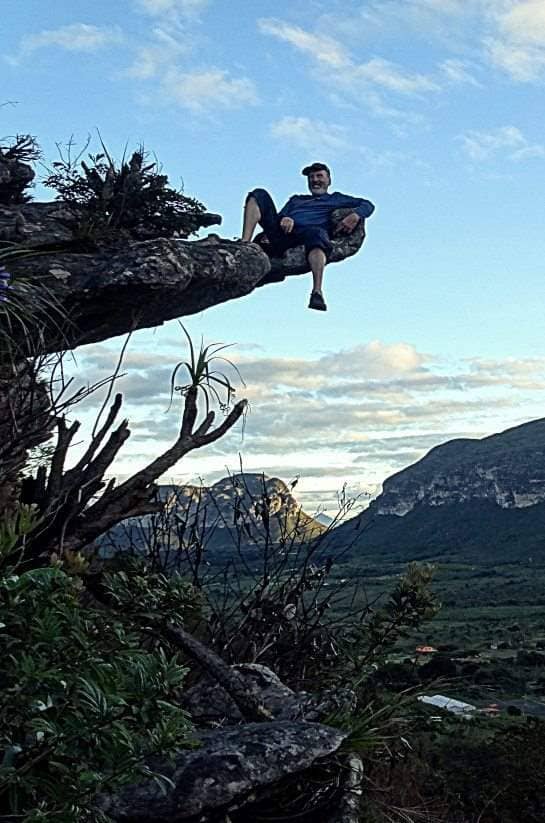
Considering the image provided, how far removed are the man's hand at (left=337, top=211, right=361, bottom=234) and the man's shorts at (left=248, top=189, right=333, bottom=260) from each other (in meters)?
0.27

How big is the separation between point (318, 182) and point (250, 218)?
131 cm

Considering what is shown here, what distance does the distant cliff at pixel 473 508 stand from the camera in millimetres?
147750

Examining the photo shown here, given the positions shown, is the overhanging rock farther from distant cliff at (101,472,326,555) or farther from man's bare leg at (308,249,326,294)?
distant cliff at (101,472,326,555)

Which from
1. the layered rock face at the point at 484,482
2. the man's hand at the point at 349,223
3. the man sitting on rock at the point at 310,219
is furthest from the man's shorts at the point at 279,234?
the layered rock face at the point at 484,482

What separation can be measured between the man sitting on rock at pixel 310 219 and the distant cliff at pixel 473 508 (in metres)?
127

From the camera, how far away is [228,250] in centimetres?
941

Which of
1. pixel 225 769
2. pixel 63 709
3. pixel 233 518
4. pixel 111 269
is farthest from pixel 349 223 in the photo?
pixel 63 709

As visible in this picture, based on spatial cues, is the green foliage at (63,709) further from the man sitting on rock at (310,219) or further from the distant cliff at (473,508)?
the distant cliff at (473,508)

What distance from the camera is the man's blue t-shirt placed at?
11007mm

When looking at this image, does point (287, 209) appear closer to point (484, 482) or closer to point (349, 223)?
point (349, 223)

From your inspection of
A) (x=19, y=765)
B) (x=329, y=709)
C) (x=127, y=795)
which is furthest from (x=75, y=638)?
(x=329, y=709)

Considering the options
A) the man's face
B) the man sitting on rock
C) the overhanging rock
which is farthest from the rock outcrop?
the man's face

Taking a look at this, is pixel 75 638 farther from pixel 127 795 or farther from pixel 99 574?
pixel 99 574

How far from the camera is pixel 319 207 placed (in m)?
11.1
